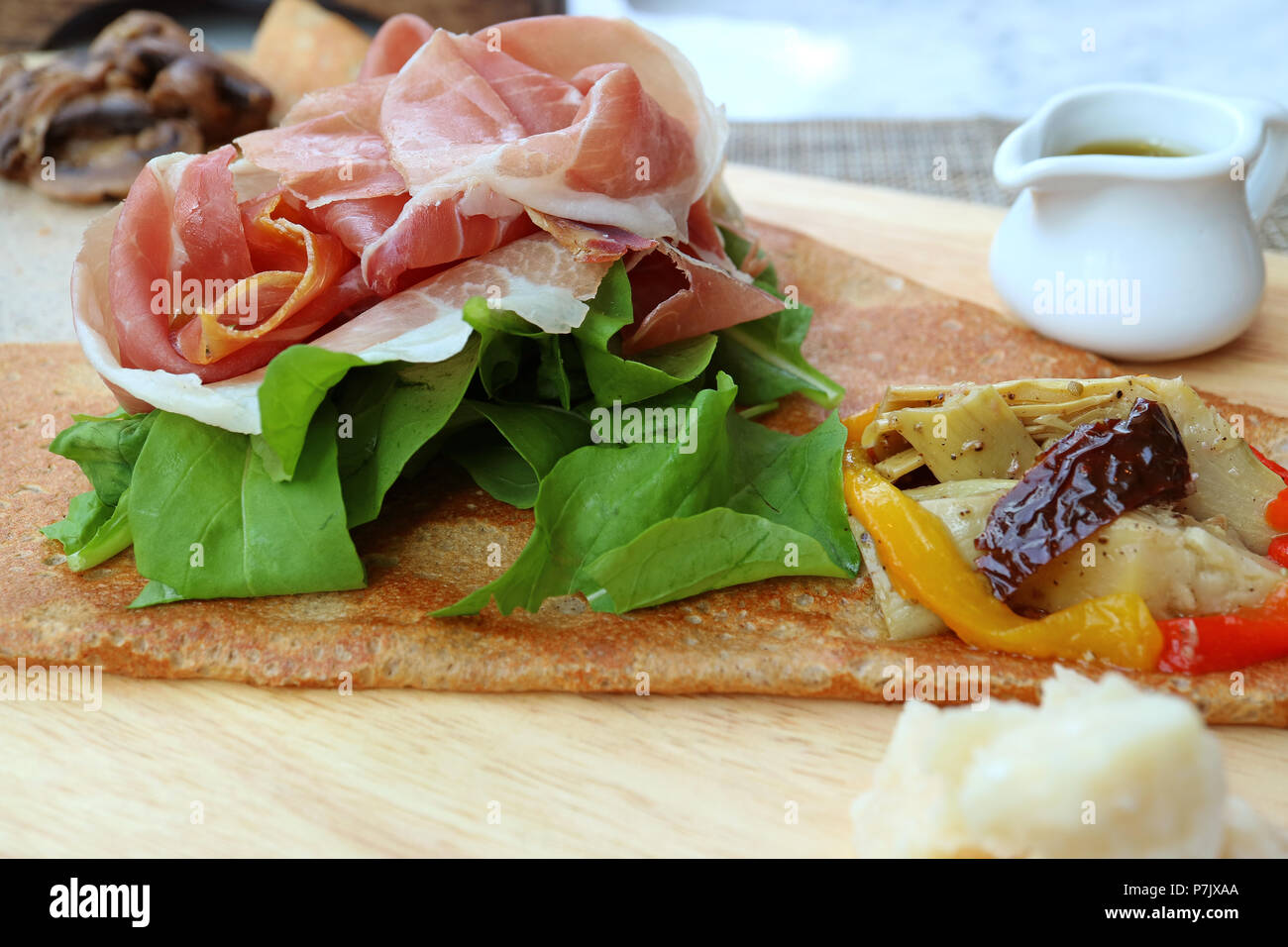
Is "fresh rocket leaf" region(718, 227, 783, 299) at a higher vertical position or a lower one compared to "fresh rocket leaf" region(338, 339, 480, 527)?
higher

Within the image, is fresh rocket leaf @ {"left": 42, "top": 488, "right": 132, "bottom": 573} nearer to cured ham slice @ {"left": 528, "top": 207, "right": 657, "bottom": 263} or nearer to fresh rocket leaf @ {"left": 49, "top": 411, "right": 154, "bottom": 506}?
fresh rocket leaf @ {"left": 49, "top": 411, "right": 154, "bottom": 506}

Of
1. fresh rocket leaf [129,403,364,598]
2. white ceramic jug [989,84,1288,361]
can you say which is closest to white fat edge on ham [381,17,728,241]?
fresh rocket leaf [129,403,364,598]

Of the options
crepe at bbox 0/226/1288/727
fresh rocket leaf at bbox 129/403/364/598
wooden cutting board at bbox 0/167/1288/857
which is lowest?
wooden cutting board at bbox 0/167/1288/857

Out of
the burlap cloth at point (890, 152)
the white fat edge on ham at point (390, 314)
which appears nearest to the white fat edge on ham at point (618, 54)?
the white fat edge on ham at point (390, 314)

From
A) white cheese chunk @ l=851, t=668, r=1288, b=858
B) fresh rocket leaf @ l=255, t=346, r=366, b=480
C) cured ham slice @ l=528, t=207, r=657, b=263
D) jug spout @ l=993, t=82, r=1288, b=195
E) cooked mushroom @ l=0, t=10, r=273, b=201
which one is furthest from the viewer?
cooked mushroom @ l=0, t=10, r=273, b=201

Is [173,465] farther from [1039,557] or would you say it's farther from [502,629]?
[1039,557]

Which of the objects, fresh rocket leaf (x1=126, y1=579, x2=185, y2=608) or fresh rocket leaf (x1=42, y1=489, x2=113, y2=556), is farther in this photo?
fresh rocket leaf (x1=42, y1=489, x2=113, y2=556)

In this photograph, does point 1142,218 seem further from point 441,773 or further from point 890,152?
point 890,152

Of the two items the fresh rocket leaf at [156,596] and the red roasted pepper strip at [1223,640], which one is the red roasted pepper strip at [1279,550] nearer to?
the red roasted pepper strip at [1223,640]
